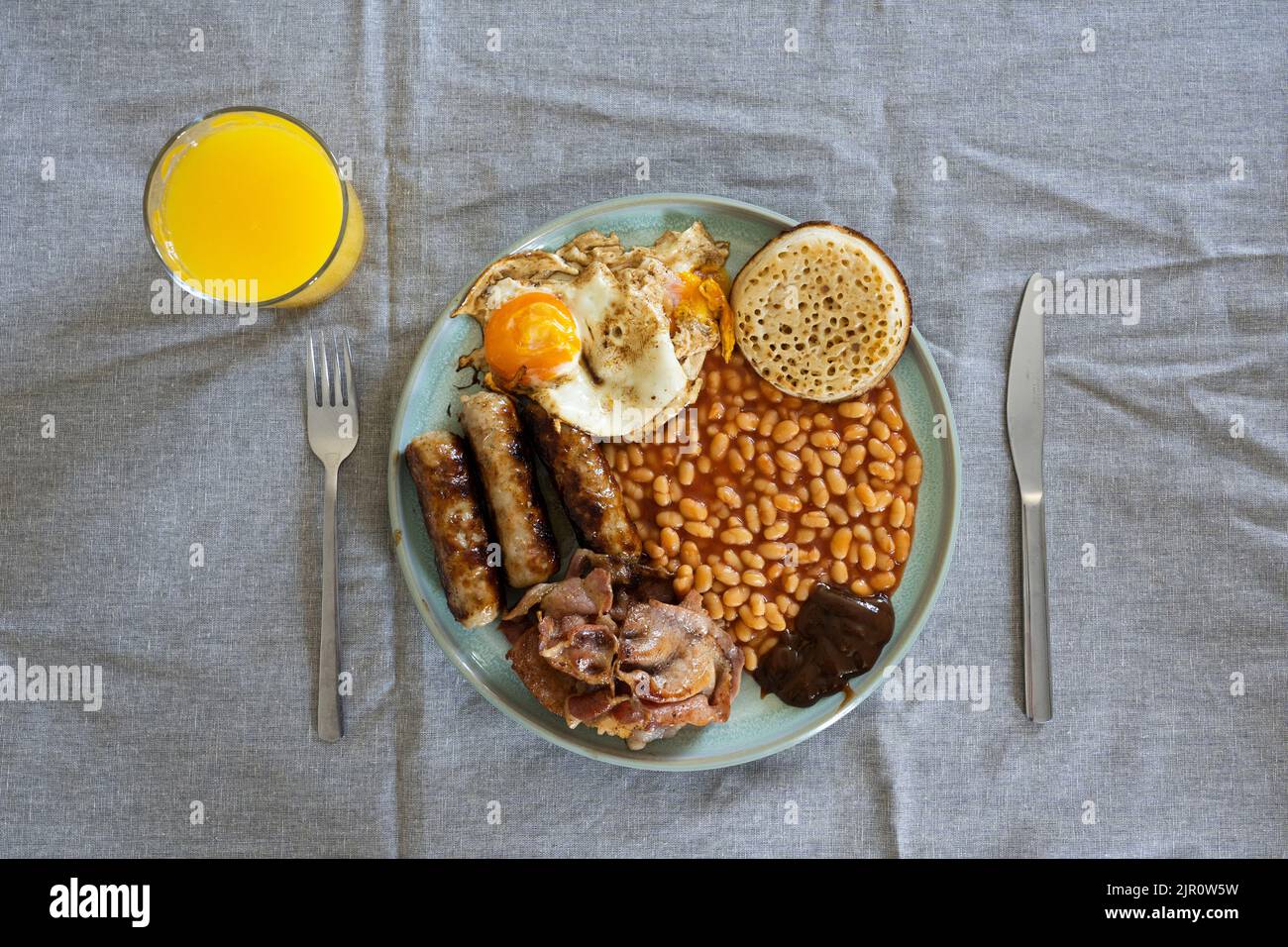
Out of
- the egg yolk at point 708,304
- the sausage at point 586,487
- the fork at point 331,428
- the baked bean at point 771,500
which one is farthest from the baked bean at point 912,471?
the fork at point 331,428

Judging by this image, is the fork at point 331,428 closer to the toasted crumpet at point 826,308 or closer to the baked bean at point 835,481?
the toasted crumpet at point 826,308

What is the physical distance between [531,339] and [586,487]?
39cm

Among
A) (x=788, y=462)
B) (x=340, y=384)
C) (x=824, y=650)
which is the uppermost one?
(x=340, y=384)

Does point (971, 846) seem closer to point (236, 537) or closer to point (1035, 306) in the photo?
point (1035, 306)

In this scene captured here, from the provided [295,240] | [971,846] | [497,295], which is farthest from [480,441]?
[971,846]

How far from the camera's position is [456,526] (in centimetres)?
229

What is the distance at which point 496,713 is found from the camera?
2.52 m

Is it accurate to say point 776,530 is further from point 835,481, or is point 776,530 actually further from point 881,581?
point 881,581

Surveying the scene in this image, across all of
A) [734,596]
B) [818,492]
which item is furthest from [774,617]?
[818,492]

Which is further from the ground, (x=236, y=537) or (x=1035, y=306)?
(x=1035, y=306)

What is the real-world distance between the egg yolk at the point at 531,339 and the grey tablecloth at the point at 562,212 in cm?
36

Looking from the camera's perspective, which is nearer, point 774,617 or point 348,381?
point 774,617

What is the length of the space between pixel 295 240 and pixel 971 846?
2.42 m

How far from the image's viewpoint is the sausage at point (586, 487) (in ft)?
7.52
